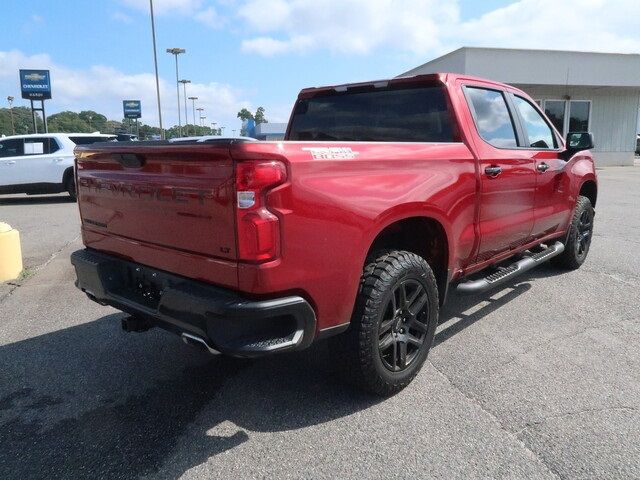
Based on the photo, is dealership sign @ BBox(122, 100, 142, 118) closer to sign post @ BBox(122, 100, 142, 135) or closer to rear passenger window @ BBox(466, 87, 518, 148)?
sign post @ BBox(122, 100, 142, 135)

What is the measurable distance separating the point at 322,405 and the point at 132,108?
6868 centimetres

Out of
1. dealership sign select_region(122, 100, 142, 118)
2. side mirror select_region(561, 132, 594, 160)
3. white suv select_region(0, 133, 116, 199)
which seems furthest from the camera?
dealership sign select_region(122, 100, 142, 118)

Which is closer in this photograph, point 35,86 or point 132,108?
point 35,86

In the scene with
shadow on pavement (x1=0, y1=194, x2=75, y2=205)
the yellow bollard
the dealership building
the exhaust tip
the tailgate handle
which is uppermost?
the dealership building

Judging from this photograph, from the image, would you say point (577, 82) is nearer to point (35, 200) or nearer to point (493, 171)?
point (35, 200)

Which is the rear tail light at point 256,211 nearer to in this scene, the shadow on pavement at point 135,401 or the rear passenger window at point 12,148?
the shadow on pavement at point 135,401

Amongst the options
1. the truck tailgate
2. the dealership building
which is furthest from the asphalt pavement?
the dealership building

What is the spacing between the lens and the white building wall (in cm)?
2520

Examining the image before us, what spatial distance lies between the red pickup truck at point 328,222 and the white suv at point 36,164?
10939 millimetres


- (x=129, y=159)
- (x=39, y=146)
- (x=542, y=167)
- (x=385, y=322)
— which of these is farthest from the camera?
(x=39, y=146)

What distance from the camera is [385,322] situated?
297cm

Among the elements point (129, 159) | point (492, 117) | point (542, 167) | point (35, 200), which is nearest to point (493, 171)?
point (492, 117)

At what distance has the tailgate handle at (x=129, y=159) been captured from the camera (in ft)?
9.00

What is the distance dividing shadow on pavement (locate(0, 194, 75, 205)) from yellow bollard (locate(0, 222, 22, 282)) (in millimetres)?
8477
